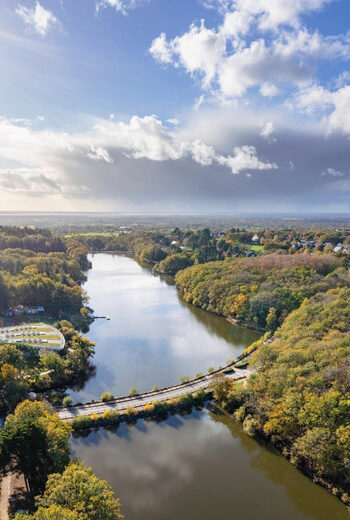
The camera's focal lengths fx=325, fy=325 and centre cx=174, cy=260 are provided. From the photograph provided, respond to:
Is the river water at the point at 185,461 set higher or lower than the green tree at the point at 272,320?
lower

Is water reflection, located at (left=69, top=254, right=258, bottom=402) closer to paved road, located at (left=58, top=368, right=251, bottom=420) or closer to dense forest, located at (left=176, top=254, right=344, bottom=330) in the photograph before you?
paved road, located at (left=58, top=368, right=251, bottom=420)

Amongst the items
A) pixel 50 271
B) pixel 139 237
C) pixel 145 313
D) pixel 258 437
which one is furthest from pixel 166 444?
pixel 139 237

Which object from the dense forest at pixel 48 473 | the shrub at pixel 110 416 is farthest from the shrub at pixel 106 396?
the dense forest at pixel 48 473

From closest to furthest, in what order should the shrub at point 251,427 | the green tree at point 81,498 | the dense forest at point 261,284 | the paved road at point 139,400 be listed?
the green tree at point 81,498
the shrub at point 251,427
the paved road at point 139,400
the dense forest at point 261,284

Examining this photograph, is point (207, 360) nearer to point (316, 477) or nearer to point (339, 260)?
point (316, 477)

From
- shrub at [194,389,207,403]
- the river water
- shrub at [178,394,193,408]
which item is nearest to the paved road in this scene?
shrub at [194,389,207,403]

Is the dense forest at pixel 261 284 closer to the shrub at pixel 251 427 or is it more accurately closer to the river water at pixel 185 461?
the river water at pixel 185 461

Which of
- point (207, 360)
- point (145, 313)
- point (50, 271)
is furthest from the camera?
point (50, 271)
